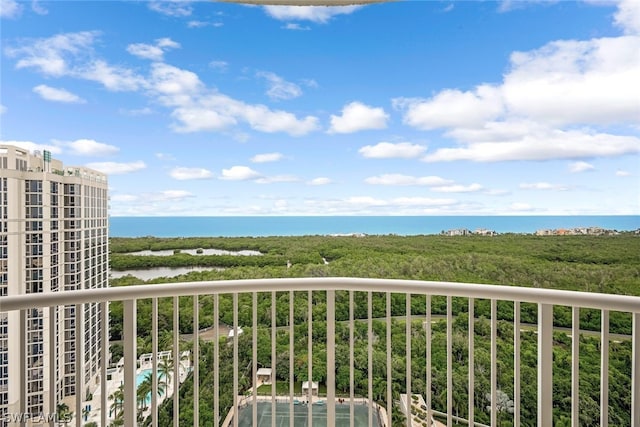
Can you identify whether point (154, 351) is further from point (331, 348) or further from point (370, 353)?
point (370, 353)

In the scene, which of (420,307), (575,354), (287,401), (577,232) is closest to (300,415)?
(287,401)

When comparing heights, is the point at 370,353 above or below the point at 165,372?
above

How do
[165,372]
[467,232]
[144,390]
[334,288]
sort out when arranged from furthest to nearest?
[467,232], [165,372], [144,390], [334,288]

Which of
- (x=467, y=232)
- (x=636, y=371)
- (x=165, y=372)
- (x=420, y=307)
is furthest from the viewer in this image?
(x=467, y=232)

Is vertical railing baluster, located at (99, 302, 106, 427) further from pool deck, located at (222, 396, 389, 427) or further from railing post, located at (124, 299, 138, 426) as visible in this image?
pool deck, located at (222, 396, 389, 427)

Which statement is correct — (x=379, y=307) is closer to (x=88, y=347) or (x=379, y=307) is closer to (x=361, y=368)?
(x=361, y=368)

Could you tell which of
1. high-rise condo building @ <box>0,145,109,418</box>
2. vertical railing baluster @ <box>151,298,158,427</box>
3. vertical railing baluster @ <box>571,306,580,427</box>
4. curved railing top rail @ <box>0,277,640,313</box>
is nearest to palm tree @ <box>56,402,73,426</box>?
high-rise condo building @ <box>0,145,109,418</box>

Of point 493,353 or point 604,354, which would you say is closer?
point 604,354

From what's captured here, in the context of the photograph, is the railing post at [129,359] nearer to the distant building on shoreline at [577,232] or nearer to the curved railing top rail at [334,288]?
the curved railing top rail at [334,288]
